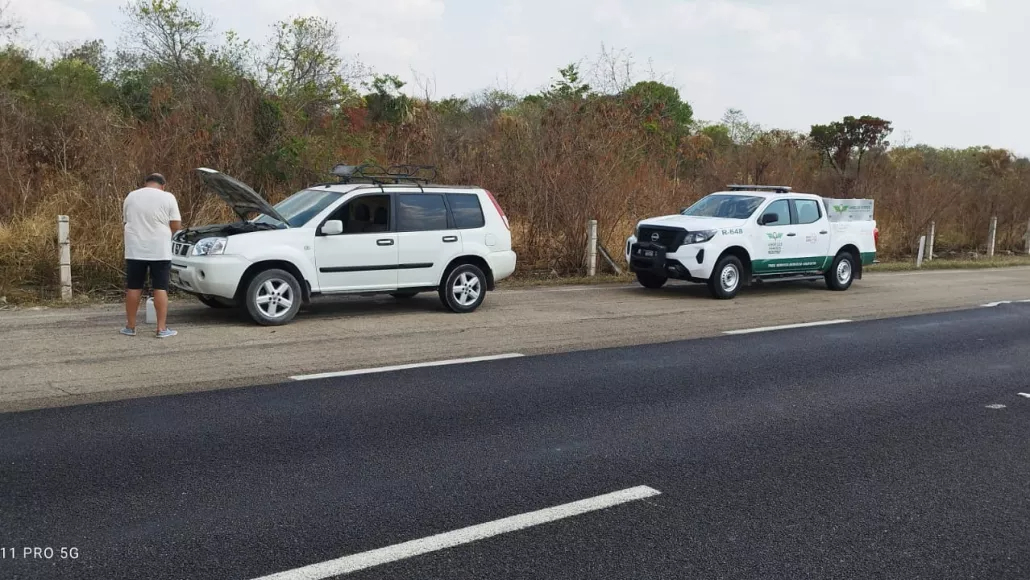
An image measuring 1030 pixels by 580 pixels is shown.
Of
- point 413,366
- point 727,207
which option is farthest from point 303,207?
point 727,207

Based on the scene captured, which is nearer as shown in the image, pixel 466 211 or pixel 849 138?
pixel 466 211

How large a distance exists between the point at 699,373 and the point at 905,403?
1.88 meters

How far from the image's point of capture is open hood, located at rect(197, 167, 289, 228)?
10.5 metres

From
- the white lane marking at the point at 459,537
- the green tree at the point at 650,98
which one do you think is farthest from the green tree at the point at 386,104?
the white lane marking at the point at 459,537

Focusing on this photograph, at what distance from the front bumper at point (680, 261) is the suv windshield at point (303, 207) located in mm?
5902

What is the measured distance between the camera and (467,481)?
5266 mm

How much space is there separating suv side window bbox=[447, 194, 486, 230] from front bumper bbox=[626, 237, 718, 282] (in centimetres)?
386

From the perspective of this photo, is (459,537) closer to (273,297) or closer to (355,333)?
(355,333)

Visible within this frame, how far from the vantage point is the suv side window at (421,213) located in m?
11.7

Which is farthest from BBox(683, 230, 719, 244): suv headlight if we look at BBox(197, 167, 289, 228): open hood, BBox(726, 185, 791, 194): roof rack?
BBox(197, 167, 289, 228): open hood

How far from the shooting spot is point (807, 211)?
16.3m

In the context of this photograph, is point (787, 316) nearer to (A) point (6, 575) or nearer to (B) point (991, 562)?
(B) point (991, 562)

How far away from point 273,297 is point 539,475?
5953 mm

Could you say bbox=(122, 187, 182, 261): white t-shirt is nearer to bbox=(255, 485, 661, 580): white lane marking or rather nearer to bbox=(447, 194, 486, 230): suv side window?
bbox=(447, 194, 486, 230): suv side window
